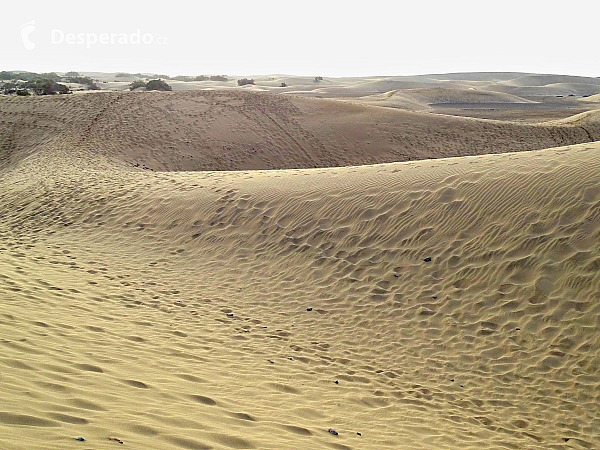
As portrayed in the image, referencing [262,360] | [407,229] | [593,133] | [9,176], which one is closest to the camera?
[262,360]

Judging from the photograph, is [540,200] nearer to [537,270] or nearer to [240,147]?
[537,270]

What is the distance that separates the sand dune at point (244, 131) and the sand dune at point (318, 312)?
28.3ft

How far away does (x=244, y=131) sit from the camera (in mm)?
23781

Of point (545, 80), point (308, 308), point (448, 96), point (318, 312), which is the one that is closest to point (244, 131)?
point (308, 308)

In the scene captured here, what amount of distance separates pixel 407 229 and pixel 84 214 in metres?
7.61

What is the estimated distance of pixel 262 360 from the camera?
6000mm

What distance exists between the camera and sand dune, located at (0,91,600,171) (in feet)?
69.1

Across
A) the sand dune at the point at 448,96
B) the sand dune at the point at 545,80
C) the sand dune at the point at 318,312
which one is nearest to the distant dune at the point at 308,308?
the sand dune at the point at 318,312

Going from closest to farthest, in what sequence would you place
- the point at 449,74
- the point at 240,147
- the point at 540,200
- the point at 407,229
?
the point at 540,200 < the point at 407,229 < the point at 240,147 < the point at 449,74

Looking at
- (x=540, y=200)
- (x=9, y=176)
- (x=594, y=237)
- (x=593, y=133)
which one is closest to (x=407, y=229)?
(x=540, y=200)

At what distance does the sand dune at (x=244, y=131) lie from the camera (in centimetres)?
2106

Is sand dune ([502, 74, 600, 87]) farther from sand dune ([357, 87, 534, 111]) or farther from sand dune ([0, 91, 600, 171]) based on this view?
sand dune ([0, 91, 600, 171])

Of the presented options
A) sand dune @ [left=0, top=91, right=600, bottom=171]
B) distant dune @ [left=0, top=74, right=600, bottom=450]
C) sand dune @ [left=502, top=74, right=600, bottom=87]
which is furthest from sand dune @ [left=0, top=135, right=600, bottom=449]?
sand dune @ [left=502, top=74, right=600, bottom=87]

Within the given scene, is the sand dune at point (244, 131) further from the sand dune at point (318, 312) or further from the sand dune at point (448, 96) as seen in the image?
the sand dune at point (448, 96)
